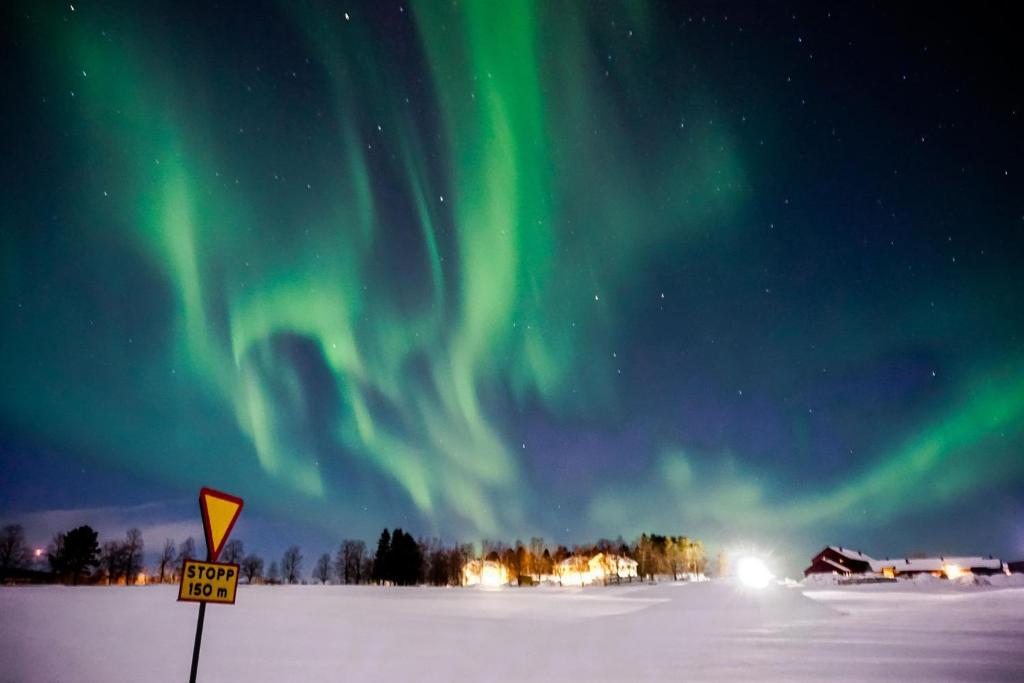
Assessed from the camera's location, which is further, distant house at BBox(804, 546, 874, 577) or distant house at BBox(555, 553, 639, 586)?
distant house at BBox(555, 553, 639, 586)

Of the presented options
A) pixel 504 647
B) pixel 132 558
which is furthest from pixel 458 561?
pixel 504 647

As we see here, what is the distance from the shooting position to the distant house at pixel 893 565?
142 m

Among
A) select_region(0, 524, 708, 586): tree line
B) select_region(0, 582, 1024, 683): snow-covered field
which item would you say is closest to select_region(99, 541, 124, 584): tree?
select_region(0, 524, 708, 586): tree line

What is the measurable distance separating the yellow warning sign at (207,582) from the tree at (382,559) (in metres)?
147

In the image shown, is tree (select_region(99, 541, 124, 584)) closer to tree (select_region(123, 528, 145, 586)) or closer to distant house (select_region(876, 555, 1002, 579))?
tree (select_region(123, 528, 145, 586))

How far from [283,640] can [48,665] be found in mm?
6655

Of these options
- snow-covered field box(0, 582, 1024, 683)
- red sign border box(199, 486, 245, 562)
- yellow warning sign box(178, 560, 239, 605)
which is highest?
red sign border box(199, 486, 245, 562)

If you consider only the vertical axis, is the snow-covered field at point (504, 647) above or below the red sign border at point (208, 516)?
below

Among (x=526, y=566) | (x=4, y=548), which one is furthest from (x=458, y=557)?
(x=4, y=548)

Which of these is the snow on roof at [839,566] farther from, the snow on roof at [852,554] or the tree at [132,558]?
the tree at [132,558]

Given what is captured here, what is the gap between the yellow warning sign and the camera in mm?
8073

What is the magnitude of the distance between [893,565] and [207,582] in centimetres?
18237

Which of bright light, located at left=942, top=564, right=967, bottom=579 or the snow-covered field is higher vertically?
the snow-covered field

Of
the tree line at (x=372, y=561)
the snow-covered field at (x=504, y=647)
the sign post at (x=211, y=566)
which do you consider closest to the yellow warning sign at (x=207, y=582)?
the sign post at (x=211, y=566)
